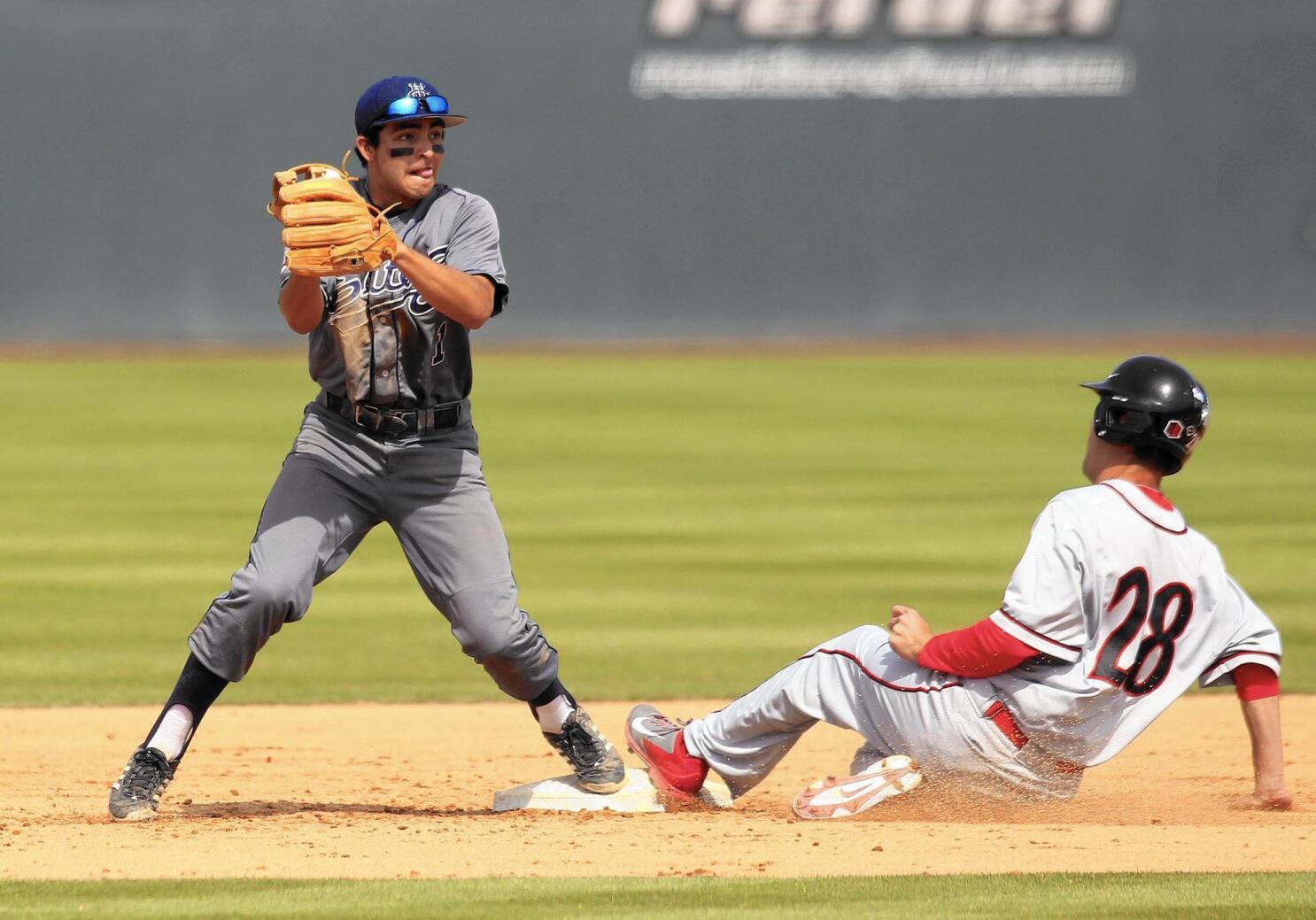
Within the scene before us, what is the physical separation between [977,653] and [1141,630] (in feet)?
1.18

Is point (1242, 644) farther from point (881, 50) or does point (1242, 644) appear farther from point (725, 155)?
point (881, 50)

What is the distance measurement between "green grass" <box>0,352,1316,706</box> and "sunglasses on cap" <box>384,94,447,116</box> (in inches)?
109

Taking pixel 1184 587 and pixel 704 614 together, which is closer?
pixel 1184 587

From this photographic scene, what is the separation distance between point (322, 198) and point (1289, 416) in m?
13.2

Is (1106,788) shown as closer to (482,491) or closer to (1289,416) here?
(482,491)

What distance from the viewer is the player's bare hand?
4152 mm

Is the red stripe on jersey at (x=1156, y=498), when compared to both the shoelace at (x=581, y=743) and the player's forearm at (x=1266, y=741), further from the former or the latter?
the shoelace at (x=581, y=743)

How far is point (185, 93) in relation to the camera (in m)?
21.9

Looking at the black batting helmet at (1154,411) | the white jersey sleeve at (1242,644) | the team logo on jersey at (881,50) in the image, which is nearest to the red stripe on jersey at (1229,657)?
the white jersey sleeve at (1242,644)

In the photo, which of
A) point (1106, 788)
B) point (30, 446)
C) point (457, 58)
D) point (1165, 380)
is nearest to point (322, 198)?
point (1165, 380)

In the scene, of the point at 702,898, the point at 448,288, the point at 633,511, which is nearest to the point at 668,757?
the point at 702,898

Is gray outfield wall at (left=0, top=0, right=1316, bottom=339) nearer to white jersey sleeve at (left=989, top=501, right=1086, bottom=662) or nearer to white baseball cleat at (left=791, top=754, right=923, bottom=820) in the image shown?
white baseball cleat at (left=791, top=754, right=923, bottom=820)

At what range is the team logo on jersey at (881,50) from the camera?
22484mm

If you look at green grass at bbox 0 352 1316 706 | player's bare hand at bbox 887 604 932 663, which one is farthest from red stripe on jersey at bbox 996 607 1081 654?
green grass at bbox 0 352 1316 706
